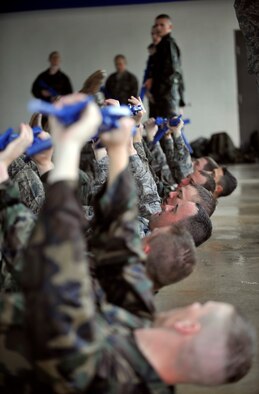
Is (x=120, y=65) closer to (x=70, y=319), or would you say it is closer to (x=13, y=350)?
(x=13, y=350)

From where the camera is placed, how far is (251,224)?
5062 mm

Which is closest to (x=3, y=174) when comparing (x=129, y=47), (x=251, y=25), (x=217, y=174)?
(x=251, y=25)

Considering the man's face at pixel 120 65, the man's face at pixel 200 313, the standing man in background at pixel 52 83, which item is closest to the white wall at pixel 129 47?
the man's face at pixel 120 65

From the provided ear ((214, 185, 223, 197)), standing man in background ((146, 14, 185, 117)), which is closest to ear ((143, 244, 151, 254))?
ear ((214, 185, 223, 197))

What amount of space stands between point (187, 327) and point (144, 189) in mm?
2089

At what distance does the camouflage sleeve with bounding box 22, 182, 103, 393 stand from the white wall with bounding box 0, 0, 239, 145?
11.0 metres

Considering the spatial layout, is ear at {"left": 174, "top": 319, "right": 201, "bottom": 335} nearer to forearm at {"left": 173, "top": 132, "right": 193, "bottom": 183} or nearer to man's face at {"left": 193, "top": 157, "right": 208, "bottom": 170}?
forearm at {"left": 173, "top": 132, "right": 193, "bottom": 183}

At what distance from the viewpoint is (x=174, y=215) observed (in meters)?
3.24

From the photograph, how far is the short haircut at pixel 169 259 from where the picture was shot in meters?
2.17

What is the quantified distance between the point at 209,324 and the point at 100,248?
0.37 m

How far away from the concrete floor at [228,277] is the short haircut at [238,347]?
0.48m

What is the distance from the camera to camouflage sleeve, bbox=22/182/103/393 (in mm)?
1358

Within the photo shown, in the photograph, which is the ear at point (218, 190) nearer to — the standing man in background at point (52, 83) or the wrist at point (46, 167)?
the wrist at point (46, 167)

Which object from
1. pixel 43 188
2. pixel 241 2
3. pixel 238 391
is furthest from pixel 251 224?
pixel 238 391
